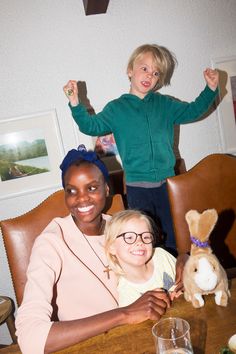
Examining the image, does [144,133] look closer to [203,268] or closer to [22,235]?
[22,235]

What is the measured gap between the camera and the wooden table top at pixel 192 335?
2.40 ft

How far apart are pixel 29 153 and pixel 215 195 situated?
4.02 ft

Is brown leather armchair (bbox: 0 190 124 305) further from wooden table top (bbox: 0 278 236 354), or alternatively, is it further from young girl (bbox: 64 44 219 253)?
young girl (bbox: 64 44 219 253)

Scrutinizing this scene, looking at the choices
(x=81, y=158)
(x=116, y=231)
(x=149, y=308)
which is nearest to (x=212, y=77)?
(x=81, y=158)

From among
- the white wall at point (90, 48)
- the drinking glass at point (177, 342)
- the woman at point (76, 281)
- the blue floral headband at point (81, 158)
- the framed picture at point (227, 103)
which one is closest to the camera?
the drinking glass at point (177, 342)

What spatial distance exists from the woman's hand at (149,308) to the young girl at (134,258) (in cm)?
18

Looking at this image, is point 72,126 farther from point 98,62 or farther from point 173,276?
point 173,276

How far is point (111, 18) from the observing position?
7.37ft

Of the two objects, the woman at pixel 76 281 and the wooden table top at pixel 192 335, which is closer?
the wooden table top at pixel 192 335

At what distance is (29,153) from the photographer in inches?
85.9

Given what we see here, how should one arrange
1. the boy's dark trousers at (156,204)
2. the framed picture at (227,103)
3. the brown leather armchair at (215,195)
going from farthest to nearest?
1. the framed picture at (227,103)
2. the boy's dark trousers at (156,204)
3. the brown leather armchair at (215,195)

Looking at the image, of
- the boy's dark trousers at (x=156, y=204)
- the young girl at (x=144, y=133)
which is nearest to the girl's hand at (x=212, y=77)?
the young girl at (x=144, y=133)

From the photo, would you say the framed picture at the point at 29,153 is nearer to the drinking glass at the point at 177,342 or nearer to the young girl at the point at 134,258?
the young girl at the point at 134,258

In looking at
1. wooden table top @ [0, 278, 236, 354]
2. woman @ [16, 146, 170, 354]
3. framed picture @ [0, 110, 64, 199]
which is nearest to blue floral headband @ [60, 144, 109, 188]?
woman @ [16, 146, 170, 354]
